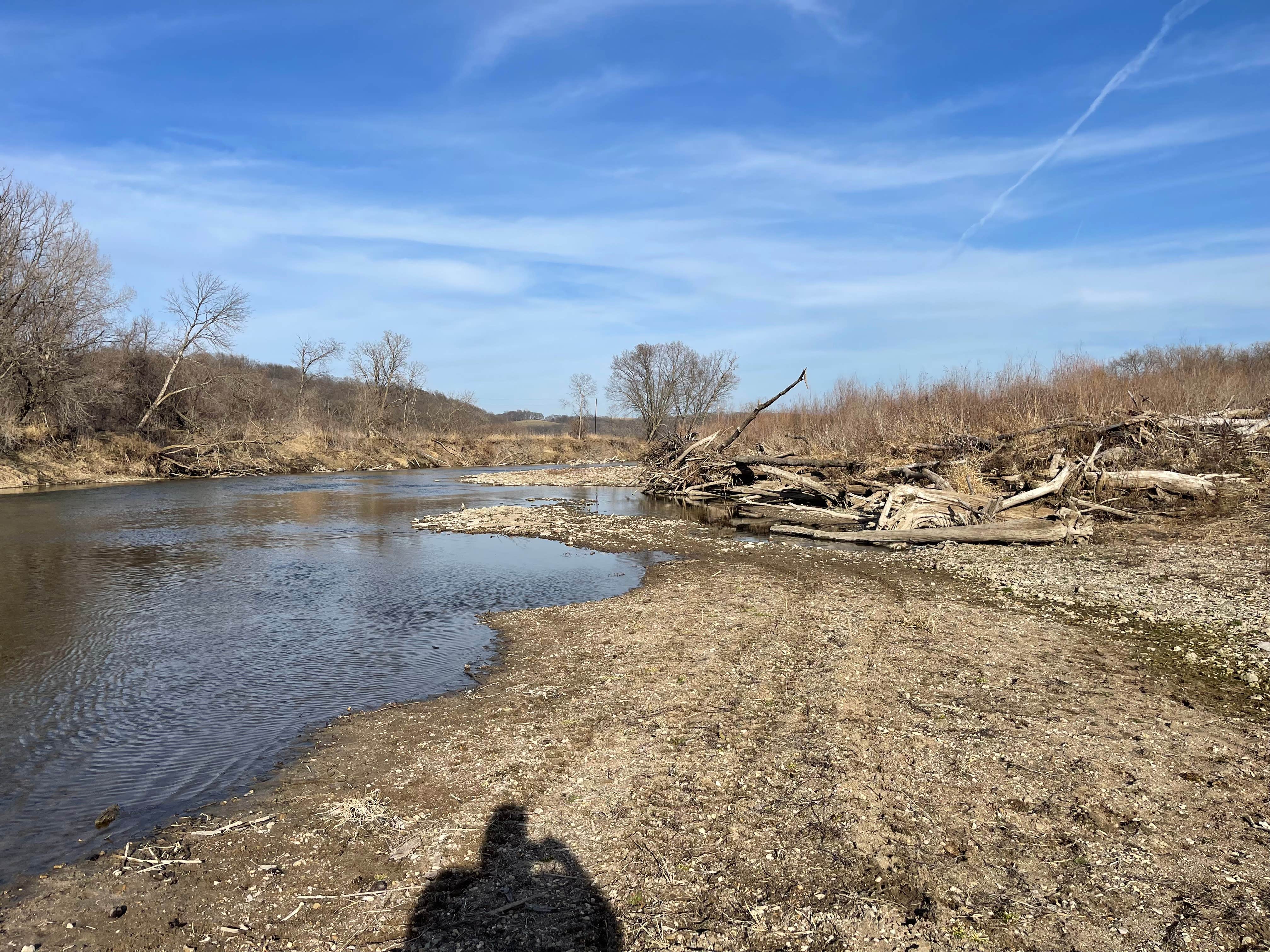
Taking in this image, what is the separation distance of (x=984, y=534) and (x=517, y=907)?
14479 mm

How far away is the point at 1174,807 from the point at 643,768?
3446 millimetres

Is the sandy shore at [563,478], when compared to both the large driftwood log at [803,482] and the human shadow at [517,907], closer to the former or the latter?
the large driftwood log at [803,482]

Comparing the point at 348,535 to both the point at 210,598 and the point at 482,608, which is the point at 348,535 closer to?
the point at 210,598

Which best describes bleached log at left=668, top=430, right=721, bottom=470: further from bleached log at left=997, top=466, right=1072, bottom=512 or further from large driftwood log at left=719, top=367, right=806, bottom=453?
bleached log at left=997, top=466, right=1072, bottom=512

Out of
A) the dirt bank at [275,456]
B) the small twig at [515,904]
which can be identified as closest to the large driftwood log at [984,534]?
the small twig at [515,904]

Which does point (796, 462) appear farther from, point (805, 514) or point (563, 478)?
point (563, 478)

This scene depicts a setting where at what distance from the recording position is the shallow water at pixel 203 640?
5477mm

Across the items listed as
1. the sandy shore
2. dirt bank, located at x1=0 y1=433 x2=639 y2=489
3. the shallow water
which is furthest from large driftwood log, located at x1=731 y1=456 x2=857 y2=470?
dirt bank, located at x1=0 y1=433 x2=639 y2=489

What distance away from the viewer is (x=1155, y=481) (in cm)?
1664

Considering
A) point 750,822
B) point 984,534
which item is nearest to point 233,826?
point 750,822

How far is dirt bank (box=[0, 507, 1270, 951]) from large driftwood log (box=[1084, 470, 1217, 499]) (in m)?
10.8

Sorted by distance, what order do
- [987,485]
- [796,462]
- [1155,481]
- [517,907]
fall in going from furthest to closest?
[796,462] < [987,485] < [1155,481] < [517,907]

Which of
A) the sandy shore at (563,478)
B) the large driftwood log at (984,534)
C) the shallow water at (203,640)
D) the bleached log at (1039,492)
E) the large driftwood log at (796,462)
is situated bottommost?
the shallow water at (203,640)

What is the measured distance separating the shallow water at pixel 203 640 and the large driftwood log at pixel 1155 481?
1143 centimetres
